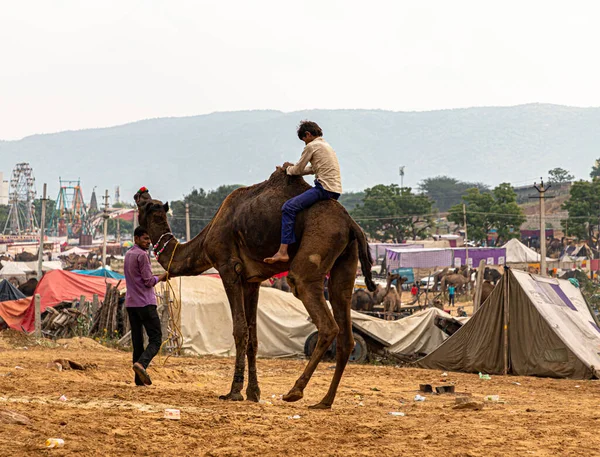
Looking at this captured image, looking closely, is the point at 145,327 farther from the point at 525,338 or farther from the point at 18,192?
the point at 18,192

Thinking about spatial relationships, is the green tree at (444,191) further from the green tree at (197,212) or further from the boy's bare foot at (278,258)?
the boy's bare foot at (278,258)

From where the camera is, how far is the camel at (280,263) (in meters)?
9.12

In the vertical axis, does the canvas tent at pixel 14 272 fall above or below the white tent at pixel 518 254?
below

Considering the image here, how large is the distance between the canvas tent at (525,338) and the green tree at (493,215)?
184ft

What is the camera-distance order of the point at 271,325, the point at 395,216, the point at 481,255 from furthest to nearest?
the point at 395,216
the point at 481,255
the point at 271,325

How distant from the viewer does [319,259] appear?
912 centimetres

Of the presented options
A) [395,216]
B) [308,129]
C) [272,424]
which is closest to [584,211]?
[395,216]

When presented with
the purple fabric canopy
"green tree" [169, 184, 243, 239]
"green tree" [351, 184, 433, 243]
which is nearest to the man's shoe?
the purple fabric canopy

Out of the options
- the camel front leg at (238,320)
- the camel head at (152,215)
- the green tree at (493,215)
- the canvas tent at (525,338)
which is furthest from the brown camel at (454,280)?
the camel front leg at (238,320)

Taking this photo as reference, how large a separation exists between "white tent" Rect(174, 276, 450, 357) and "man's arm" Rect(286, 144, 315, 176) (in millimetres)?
10992

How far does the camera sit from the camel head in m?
10.9

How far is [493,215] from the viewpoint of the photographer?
3000 inches

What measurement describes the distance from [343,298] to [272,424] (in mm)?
2261

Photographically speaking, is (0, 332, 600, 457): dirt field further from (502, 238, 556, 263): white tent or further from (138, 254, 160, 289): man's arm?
(502, 238, 556, 263): white tent
